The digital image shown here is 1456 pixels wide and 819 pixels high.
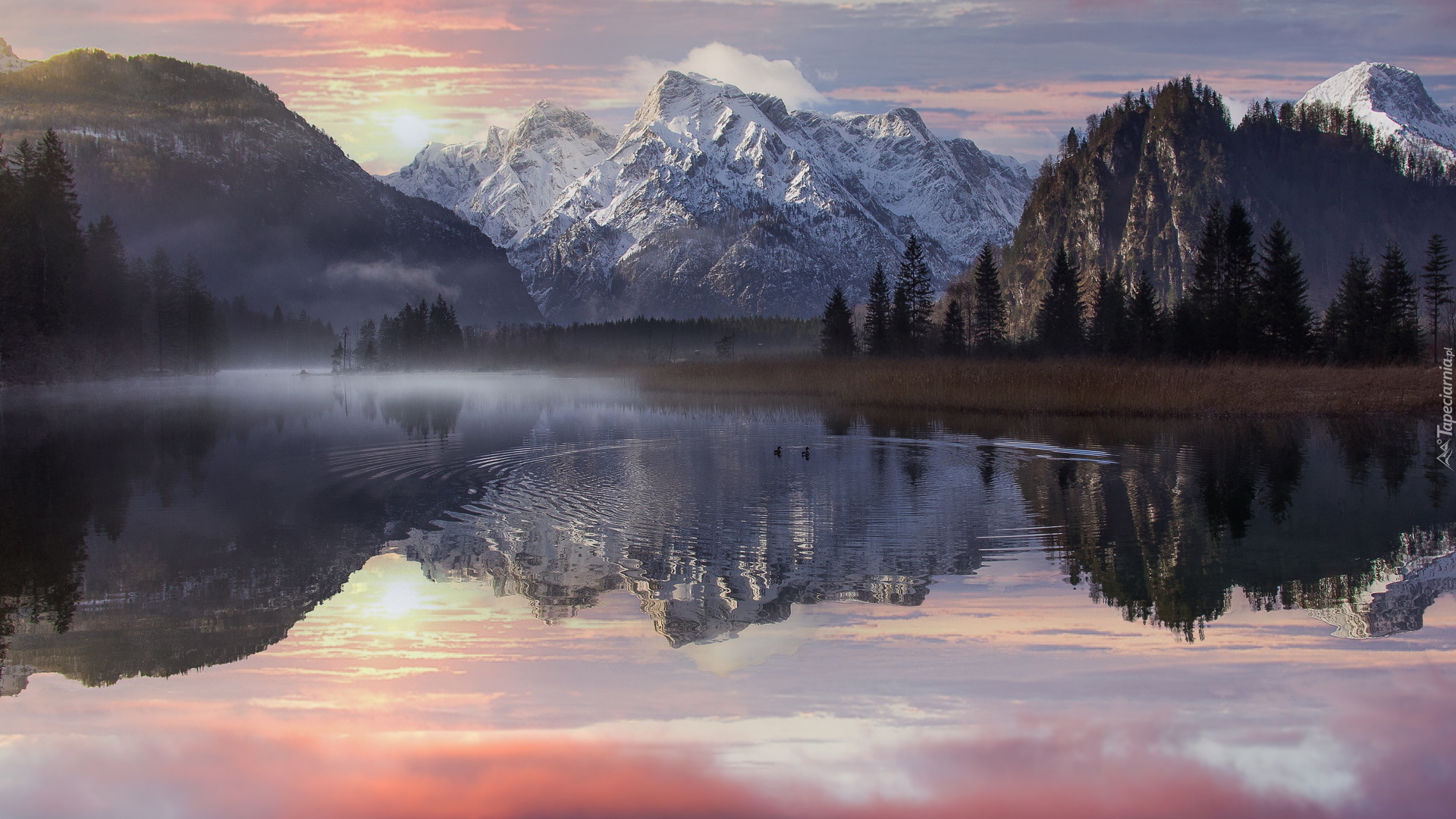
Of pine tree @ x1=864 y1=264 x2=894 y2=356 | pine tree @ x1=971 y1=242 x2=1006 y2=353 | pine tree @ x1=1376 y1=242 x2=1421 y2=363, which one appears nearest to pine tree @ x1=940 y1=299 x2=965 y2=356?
pine tree @ x1=971 y1=242 x2=1006 y2=353

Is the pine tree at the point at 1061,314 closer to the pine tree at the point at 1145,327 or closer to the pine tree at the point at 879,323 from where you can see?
the pine tree at the point at 1145,327

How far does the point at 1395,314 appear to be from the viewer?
67875 mm

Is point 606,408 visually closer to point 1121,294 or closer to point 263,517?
point 263,517

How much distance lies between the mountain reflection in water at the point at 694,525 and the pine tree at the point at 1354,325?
38.4 metres

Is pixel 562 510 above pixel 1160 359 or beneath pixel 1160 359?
beneath

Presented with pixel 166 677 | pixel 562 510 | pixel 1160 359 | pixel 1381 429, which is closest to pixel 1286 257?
pixel 1160 359

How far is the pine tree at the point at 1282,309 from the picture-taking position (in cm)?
6644

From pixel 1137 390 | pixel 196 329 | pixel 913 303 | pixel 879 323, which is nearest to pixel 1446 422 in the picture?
pixel 1137 390

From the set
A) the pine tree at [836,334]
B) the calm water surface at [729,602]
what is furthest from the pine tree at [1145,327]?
the calm water surface at [729,602]

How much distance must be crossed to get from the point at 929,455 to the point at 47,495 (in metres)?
21.5

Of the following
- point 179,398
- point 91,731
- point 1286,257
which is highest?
point 1286,257

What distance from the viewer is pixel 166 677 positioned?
946 centimetres

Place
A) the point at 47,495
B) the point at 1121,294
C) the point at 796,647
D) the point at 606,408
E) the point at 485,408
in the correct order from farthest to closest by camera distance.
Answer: the point at 1121,294
the point at 485,408
the point at 606,408
the point at 47,495
the point at 796,647

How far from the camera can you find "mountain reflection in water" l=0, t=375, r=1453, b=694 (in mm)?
11656
